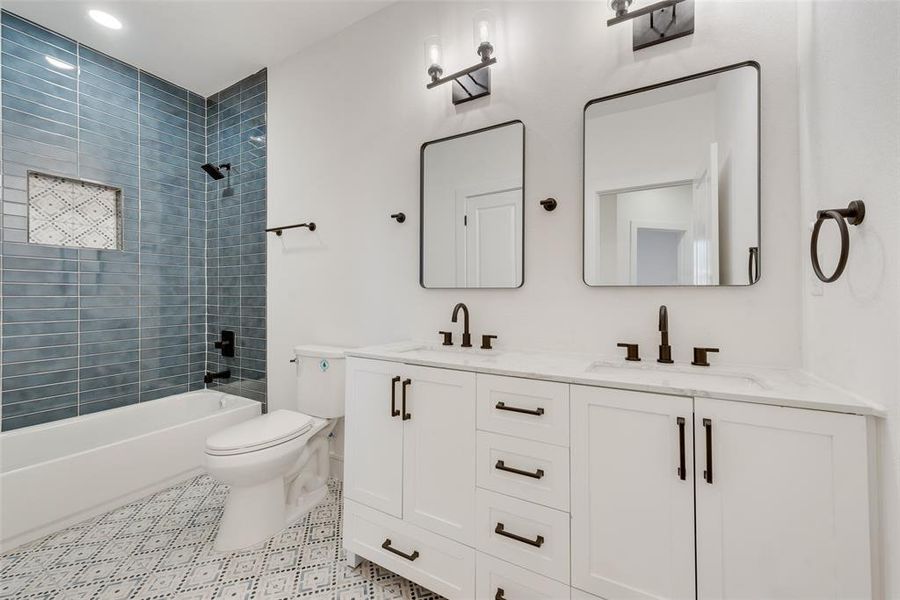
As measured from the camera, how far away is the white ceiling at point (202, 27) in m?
2.06

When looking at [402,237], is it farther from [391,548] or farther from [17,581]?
[17,581]

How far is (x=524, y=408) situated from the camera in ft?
3.84

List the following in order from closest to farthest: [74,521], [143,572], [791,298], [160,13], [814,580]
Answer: [814,580] → [791,298] → [143,572] → [74,521] → [160,13]

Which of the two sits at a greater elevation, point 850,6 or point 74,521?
point 850,6

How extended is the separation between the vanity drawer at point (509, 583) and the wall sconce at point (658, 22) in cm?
186

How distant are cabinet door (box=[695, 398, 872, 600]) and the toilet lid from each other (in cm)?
166

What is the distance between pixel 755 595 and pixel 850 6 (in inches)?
57.6

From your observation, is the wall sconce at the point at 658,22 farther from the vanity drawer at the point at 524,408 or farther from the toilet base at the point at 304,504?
the toilet base at the point at 304,504

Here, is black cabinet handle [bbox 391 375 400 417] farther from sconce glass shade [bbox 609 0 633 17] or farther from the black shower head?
the black shower head

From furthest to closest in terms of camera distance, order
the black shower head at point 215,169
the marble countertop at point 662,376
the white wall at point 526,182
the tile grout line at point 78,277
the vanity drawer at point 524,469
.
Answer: the black shower head at point 215,169, the tile grout line at point 78,277, the white wall at point 526,182, the vanity drawer at point 524,469, the marble countertop at point 662,376

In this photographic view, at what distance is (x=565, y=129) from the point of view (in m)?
1.54

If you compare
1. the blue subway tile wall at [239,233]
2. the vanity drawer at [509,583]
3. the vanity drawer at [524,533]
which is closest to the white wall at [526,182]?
the blue subway tile wall at [239,233]

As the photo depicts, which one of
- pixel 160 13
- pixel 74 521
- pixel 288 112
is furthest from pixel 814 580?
pixel 160 13

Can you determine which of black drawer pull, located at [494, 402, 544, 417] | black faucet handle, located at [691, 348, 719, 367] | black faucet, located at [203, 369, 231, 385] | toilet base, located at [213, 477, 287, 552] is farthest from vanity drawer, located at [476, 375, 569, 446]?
black faucet, located at [203, 369, 231, 385]
